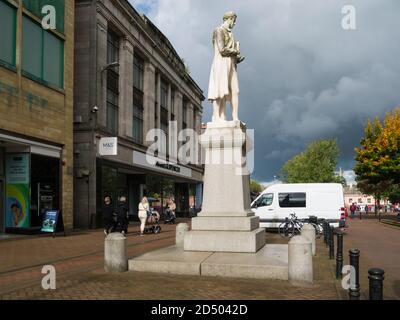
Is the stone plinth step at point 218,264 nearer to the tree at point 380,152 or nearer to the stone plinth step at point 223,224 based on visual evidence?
the stone plinth step at point 223,224

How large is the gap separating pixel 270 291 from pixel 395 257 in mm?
7070

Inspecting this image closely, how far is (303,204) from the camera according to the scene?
20.4 metres

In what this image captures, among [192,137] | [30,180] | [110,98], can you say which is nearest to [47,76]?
[30,180]

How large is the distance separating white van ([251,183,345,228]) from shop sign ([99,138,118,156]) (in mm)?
8540

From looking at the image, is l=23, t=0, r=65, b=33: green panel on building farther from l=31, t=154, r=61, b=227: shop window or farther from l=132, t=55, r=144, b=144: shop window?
l=132, t=55, r=144, b=144: shop window

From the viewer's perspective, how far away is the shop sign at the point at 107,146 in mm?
23531

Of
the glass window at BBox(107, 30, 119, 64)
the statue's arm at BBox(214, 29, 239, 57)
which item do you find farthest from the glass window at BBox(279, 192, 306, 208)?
the glass window at BBox(107, 30, 119, 64)

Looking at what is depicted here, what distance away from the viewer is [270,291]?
256 inches

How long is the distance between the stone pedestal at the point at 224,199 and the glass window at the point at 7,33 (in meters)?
10.4

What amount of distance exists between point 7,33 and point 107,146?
8625mm

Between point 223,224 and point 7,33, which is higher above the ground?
point 7,33

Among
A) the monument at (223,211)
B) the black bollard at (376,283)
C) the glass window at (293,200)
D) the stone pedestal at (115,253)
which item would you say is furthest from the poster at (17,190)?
the black bollard at (376,283)

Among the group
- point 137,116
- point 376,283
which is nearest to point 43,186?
point 137,116

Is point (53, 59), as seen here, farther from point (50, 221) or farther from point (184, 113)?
point (184, 113)
